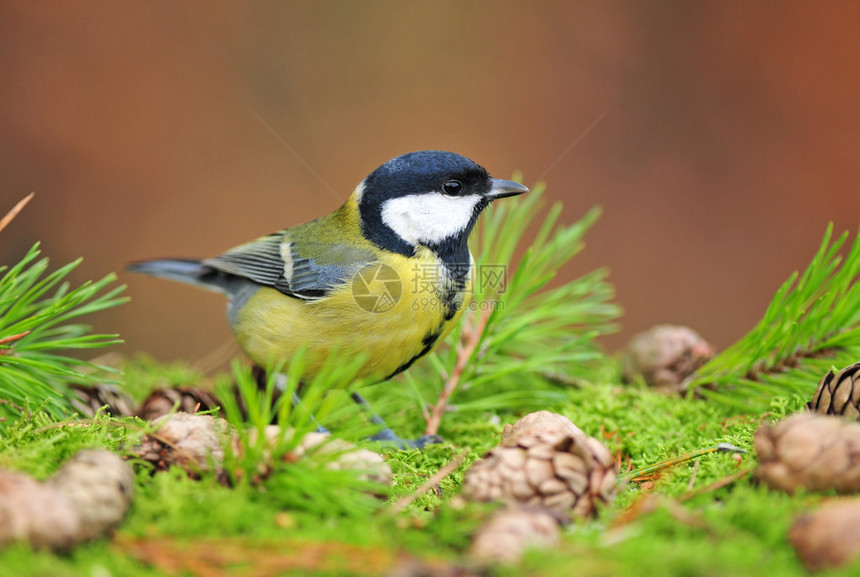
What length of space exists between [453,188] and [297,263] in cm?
51

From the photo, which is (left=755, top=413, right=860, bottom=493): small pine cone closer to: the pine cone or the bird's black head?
the pine cone

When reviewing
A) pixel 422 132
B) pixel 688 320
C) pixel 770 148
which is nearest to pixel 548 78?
pixel 422 132

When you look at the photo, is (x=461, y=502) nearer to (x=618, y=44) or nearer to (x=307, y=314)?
(x=307, y=314)

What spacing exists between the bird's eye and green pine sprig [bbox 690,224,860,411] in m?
0.82

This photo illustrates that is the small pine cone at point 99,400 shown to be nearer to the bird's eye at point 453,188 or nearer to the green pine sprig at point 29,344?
the green pine sprig at point 29,344

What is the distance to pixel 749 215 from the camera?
3604 millimetres

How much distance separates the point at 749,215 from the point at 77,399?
3.26 metres

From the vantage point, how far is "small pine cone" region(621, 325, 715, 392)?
1753mm

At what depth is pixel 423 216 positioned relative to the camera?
1.92 meters

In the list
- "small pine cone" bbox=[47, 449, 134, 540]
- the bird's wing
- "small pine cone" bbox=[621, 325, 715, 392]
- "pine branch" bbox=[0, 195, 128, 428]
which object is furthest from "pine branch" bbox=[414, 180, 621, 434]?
"small pine cone" bbox=[47, 449, 134, 540]

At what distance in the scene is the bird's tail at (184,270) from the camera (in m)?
2.51

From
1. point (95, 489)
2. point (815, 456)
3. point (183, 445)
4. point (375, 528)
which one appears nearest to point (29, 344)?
point (183, 445)

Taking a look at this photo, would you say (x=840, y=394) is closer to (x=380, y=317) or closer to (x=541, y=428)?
(x=541, y=428)

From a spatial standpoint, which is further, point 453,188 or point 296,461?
point 453,188
